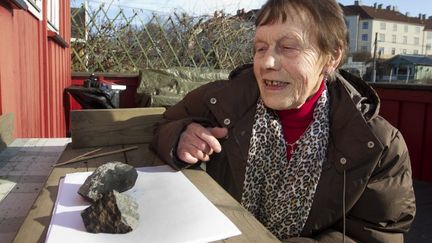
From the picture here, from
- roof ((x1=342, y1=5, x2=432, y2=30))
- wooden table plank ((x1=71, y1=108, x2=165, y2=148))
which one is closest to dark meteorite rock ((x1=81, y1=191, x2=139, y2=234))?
wooden table plank ((x1=71, y1=108, x2=165, y2=148))

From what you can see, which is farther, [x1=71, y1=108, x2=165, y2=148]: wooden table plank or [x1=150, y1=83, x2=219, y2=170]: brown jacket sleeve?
[x1=71, y1=108, x2=165, y2=148]: wooden table plank

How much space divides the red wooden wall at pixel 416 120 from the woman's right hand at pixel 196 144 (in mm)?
4662

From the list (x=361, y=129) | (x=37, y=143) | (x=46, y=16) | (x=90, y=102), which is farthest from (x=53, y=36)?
(x=361, y=129)

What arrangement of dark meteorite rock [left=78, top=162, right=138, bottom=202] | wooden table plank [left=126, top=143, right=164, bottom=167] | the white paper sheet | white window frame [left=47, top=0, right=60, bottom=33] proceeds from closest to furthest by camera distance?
the white paper sheet < dark meteorite rock [left=78, top=162, right=138, bottom=202] < wooden table plank [left=126, top=143, right=164, bottom=167] < white window frame [left=47, top=0, right=60, bottom=33]

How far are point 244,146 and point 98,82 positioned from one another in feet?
20.1

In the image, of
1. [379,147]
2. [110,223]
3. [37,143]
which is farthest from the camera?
[37,143]

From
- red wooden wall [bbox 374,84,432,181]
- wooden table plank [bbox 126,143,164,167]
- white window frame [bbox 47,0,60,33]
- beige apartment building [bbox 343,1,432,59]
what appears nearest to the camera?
wooden table plank [bbox 126,143,164,167]

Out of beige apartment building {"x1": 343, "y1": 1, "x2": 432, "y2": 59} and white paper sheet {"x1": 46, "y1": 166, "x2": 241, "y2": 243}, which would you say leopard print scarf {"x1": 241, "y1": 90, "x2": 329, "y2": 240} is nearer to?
white paper sheet {"x1": 46, "y1": 166, "x2": 241, "y2": 243}

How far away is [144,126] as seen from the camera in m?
1.67

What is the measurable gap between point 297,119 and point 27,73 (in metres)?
2.91

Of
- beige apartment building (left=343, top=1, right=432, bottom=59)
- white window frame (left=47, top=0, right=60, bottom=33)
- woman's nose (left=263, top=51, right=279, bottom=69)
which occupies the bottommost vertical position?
woman's nose (left=263, top=51, right=279, bottom=69)

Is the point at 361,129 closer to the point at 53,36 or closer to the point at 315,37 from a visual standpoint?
the point at 315,37

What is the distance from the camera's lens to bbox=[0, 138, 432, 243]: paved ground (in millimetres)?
1235

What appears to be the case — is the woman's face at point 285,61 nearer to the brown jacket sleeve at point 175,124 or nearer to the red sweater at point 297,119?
the red sweater at point 297,119
